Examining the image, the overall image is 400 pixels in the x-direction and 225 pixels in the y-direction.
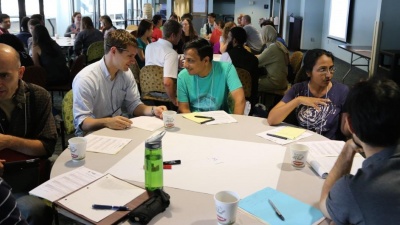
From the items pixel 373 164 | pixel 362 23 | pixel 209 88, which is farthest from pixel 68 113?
pixel 362 23

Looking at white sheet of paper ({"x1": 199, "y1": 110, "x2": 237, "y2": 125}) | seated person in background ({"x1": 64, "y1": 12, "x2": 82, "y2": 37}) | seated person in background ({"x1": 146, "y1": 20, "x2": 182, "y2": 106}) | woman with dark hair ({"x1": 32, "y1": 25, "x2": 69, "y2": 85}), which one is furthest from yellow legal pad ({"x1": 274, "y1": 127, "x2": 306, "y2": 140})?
seated person in background ({"x1": 64, "y1": 12, "x2": 82, "y2": 37})

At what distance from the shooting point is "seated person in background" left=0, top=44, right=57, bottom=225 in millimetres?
1880

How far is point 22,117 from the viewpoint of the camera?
1.98 metres

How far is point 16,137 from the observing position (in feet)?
6.30

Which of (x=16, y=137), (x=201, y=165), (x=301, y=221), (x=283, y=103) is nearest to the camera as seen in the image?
(x=301, y=221)

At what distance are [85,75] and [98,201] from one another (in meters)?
1.29

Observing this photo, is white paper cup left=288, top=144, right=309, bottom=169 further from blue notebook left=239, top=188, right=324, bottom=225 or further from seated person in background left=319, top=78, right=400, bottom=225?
seated person in background left=319, top=78, right=400, bottom=225

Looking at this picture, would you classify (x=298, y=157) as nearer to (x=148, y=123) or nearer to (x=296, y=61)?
(x=148, y=123)

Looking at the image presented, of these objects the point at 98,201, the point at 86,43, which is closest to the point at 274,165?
the point at 98,201

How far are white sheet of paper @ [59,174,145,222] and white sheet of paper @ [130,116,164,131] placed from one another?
74 cm

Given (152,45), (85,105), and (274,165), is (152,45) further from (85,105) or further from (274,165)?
(274,165)

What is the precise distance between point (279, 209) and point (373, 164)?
38cm

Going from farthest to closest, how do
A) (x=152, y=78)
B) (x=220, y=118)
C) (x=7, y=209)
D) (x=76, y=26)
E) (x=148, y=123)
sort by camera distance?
1. (x=76, y=26)
2. (x=152, y=78)
3. (x=220, y=118)
4. (x=148, y=123)
5. (x=7, y=209)

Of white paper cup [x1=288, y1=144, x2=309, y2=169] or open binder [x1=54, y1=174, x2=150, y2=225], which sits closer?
open binder [x1=54, y1=174, x2=150, y2=225]
